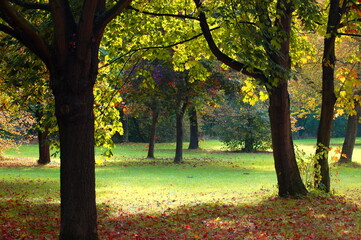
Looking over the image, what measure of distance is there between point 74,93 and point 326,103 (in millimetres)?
7438

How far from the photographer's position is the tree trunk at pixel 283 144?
11039mm

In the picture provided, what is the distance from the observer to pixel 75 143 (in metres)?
6.50

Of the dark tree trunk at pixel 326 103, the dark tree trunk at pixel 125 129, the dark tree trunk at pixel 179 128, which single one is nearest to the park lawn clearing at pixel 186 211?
the dark tree trunk at pixel 326 103

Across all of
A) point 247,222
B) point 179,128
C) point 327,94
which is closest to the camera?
point 247,222

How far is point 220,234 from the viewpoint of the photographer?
7.81 meters

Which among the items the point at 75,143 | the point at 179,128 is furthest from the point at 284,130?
the point at 179,128

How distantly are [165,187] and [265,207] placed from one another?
6.12 m

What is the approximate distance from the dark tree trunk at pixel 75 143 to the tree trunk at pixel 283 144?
565 centimetres

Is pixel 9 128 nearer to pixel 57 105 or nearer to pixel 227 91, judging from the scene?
pixel 227 91

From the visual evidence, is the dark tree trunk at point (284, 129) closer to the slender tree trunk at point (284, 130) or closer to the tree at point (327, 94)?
the slender tree trunk at point (284, 130)

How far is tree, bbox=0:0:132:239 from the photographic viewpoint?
6375 mm

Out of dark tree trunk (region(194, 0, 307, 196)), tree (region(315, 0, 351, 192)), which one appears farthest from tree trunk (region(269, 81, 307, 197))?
tree (region(315, 0, 351, 192))

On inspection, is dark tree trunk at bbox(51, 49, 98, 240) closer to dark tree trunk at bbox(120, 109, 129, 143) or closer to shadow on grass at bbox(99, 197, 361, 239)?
shadow on grass at bbox(99, 197, 361, 239)

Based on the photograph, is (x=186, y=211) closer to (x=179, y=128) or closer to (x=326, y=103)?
(x=326, y=103)
